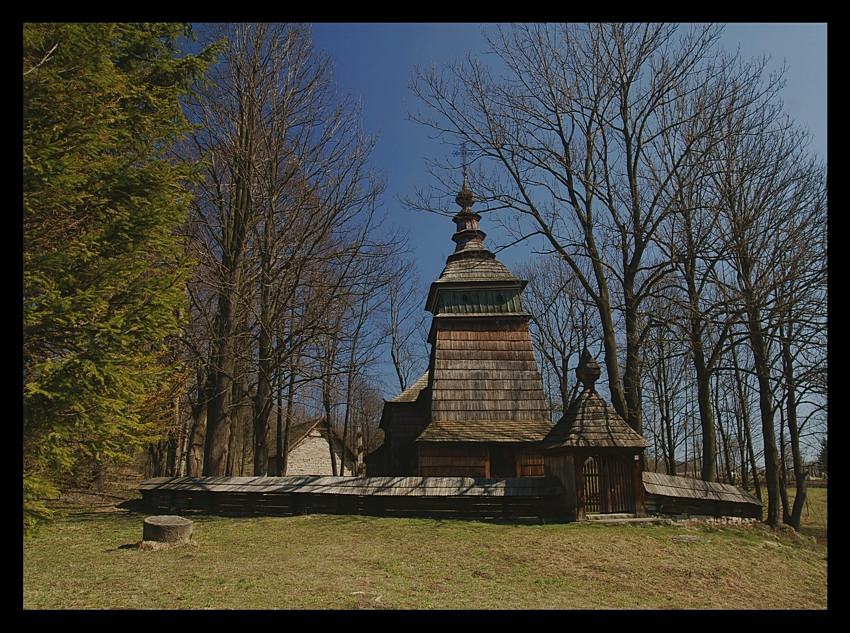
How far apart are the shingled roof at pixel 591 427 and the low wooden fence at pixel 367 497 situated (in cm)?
127

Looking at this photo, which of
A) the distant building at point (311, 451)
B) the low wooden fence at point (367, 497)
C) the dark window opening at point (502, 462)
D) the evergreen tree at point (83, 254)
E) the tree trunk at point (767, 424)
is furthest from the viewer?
the distant building at point (311, 451)

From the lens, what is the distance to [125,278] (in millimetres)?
8469

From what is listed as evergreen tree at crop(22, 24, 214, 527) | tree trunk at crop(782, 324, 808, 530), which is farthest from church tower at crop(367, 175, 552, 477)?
evergreen tree at crop(22, 24, 214, 527)

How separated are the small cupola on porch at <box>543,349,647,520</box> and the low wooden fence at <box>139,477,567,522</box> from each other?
59cm

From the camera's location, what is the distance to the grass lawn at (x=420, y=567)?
24.2 ft

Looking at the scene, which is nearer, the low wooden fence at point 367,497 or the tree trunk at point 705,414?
the low wooden fence at point 367,497

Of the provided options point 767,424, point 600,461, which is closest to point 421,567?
point 600,461

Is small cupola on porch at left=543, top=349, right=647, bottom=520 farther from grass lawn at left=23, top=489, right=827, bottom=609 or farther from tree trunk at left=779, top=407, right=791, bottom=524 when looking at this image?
tree trunk at left=779, top=407, right=791, bottom=524

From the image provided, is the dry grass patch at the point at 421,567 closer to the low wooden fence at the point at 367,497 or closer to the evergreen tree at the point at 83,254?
the low wooden fence at the point at 367,497

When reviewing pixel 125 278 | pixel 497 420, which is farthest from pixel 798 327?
pixel 125 278

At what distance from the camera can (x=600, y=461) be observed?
13.8 metres

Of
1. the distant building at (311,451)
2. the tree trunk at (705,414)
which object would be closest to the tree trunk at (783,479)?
the tree trunk at (705,414)

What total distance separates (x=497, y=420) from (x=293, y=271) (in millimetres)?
8538

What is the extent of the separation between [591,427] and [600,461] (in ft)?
2.70
